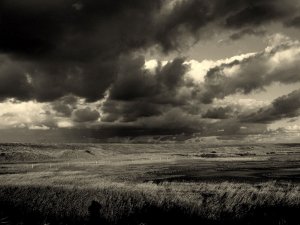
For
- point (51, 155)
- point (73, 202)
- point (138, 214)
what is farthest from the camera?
point (51, 155)

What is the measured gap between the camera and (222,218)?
2336 cm

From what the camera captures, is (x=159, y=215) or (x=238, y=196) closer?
(x=159, y=215)

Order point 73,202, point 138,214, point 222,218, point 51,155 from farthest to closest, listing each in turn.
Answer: point 51,155 < point 73,202 < point 138,214 < point 222,218

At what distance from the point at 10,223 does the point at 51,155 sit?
134m

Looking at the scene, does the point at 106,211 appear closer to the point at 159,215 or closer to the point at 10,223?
the point at 159,215

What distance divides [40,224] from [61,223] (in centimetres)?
133

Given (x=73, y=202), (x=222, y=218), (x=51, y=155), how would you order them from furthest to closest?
(x=51, y=155)
(x=73, y=202)
(x=222, y=218)

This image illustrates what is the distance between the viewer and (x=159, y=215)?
2461 centimetres

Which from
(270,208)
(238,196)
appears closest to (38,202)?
(238,196)

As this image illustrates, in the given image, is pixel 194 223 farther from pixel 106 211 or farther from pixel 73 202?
pixel 73 202

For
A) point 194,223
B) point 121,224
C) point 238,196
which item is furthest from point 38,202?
point 238,196

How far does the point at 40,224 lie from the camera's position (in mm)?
24969

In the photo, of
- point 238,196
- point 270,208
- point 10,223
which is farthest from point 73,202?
point 270,208

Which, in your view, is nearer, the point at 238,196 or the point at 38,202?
the point at 238,196
